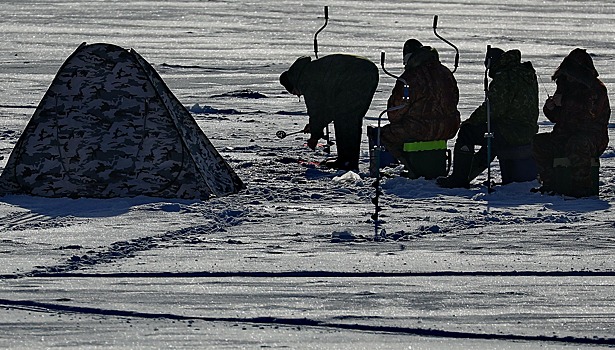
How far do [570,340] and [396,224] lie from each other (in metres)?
3.08

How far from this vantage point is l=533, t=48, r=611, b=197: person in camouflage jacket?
32.5 ft

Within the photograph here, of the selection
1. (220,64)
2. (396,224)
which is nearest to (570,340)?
(396,224)

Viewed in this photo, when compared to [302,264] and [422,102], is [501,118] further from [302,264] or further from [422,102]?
[302,264]

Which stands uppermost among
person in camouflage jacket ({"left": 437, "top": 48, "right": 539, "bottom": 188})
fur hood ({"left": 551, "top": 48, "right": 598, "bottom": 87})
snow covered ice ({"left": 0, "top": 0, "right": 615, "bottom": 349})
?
fur hood ({"left": 551, "top": 48, "right": 598, "bottom": 87})

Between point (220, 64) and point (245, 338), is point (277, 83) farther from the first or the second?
point (245, 338)

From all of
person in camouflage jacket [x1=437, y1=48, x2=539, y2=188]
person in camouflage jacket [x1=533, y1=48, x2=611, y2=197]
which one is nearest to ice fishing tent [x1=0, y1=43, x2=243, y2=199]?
person in camouflage jacket [x1=437, y1=48, x2=539, y2=188]

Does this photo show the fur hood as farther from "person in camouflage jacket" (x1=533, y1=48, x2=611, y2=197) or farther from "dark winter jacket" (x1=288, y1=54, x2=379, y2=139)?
"dark winter jacket" (x1=288, y1=54, x2=379, y2=139)

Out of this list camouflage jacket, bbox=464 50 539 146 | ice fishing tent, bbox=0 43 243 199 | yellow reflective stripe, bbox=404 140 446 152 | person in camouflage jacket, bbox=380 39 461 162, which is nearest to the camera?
ice fishing tent, bbox=0 43 243 199

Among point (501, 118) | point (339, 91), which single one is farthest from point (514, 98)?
point (339, 91)

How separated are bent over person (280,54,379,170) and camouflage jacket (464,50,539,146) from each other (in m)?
1.16

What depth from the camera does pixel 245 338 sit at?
20.1 ft

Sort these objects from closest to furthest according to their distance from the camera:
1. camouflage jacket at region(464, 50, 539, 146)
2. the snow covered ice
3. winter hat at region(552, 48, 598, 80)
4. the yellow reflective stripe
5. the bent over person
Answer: the snow covered ice
winter hat at region(552, 48, 598, 80)
camouflage jacket at region(464, 50, 539, 146)
the yellow reflective stripe
the bent over person

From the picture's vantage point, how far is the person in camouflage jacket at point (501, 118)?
34.6ft

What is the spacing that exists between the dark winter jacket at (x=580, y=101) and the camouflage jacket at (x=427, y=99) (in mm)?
1002
